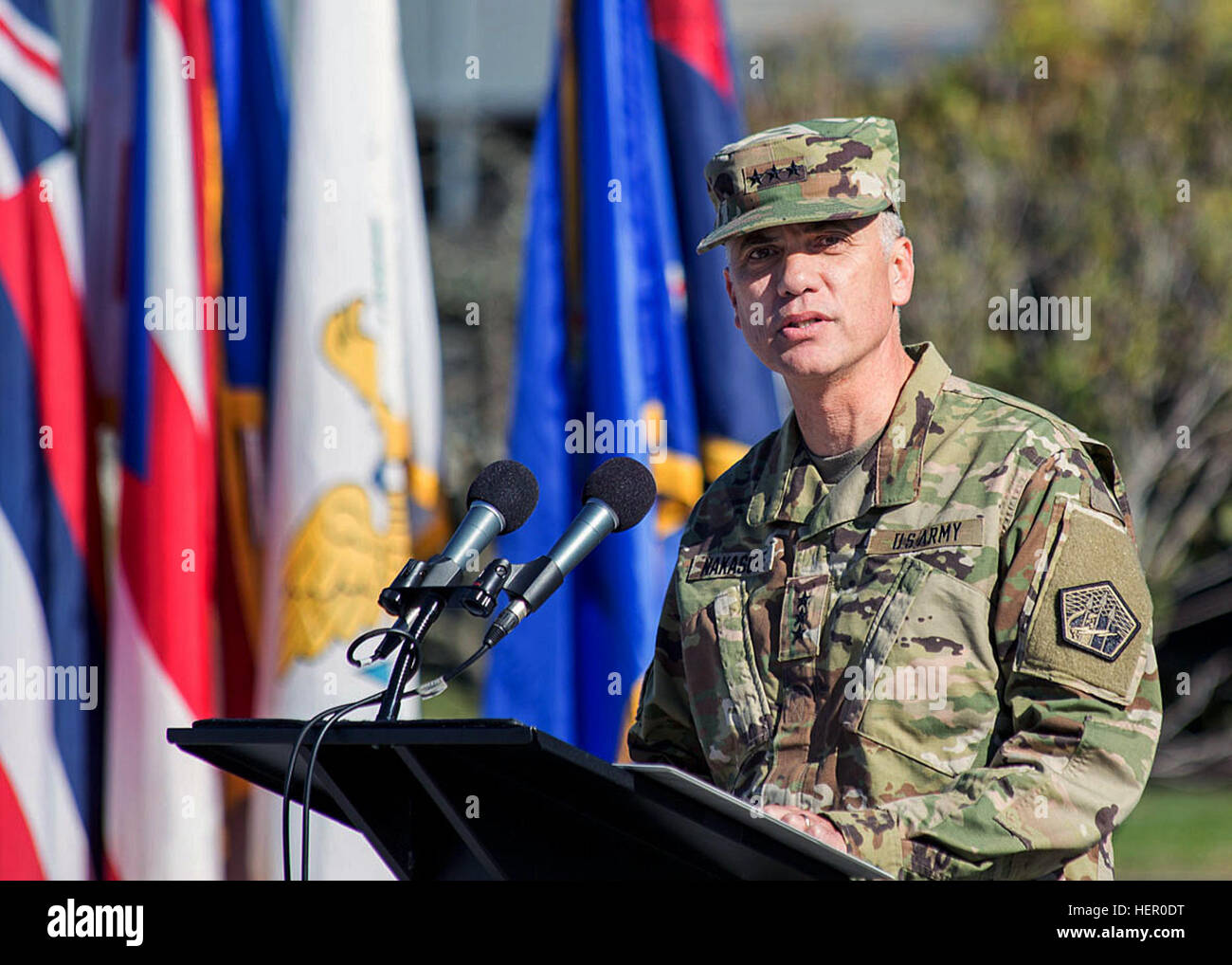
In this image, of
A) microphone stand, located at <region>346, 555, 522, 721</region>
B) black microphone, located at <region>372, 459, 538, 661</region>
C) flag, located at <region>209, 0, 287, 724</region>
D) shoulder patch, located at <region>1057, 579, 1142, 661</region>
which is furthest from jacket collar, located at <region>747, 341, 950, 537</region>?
flag, located at <region>209, 0, 287, 724</region>

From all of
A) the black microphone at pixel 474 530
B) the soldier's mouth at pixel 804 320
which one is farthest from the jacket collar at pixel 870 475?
the black microphone at pixel 474 530

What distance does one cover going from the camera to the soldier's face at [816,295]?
2.59 m

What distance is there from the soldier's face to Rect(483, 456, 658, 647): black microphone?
0.42 metres

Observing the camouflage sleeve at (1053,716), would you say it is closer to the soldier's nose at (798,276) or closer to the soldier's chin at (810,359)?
the soldier's chin at (810,359)

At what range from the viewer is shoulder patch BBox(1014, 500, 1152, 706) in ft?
7.29

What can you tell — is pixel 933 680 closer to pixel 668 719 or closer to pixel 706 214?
pixel 668 719

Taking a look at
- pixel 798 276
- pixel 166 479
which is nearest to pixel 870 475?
pixel 798 276

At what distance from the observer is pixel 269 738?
190 centimetres

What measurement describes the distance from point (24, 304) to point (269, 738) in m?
3.58

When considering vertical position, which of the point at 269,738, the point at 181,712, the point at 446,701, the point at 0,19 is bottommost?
the point at 446,701

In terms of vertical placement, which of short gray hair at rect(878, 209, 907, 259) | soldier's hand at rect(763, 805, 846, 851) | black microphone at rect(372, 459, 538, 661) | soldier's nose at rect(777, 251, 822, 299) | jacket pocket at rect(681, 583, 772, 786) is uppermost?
short gray hair at rect(878, 209, 907, 259)

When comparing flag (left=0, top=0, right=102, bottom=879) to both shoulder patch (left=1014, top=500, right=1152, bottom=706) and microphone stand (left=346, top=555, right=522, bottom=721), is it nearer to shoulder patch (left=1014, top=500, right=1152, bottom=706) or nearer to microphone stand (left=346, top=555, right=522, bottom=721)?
microphone stand (left=346, top=555, right=522, bottom=721)
